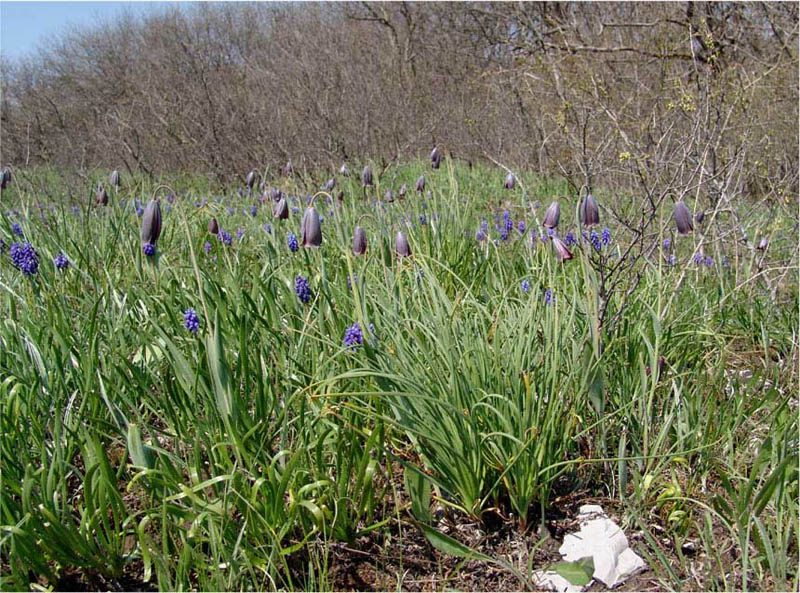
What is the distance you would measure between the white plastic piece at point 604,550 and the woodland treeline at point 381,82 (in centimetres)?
455

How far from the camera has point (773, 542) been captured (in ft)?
5.69

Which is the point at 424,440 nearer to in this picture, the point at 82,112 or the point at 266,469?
the point at 266,469

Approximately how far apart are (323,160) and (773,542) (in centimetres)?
907

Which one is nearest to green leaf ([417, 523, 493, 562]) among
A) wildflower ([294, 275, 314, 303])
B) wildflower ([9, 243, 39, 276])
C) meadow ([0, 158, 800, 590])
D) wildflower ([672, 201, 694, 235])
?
meadow ([0, 158, 800, 590])

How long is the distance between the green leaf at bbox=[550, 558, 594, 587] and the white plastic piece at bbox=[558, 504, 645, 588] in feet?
0.09

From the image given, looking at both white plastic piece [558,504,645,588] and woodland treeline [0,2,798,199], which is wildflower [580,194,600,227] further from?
woodland treeline [0,2,798,199]

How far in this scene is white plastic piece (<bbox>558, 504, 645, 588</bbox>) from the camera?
1.78 metres

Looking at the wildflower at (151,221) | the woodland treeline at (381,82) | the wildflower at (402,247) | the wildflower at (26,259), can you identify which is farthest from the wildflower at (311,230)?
the woodland treeline at (381,82)

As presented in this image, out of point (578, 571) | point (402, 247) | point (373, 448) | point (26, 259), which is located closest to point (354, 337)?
point (373, 448)

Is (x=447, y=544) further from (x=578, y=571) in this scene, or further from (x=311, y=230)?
(x=311, y=230)

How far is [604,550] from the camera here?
1812mm

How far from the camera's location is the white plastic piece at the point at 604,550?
1.78 metres

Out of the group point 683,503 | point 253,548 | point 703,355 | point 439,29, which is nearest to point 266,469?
point 253,548

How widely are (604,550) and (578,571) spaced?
4.2 inches
